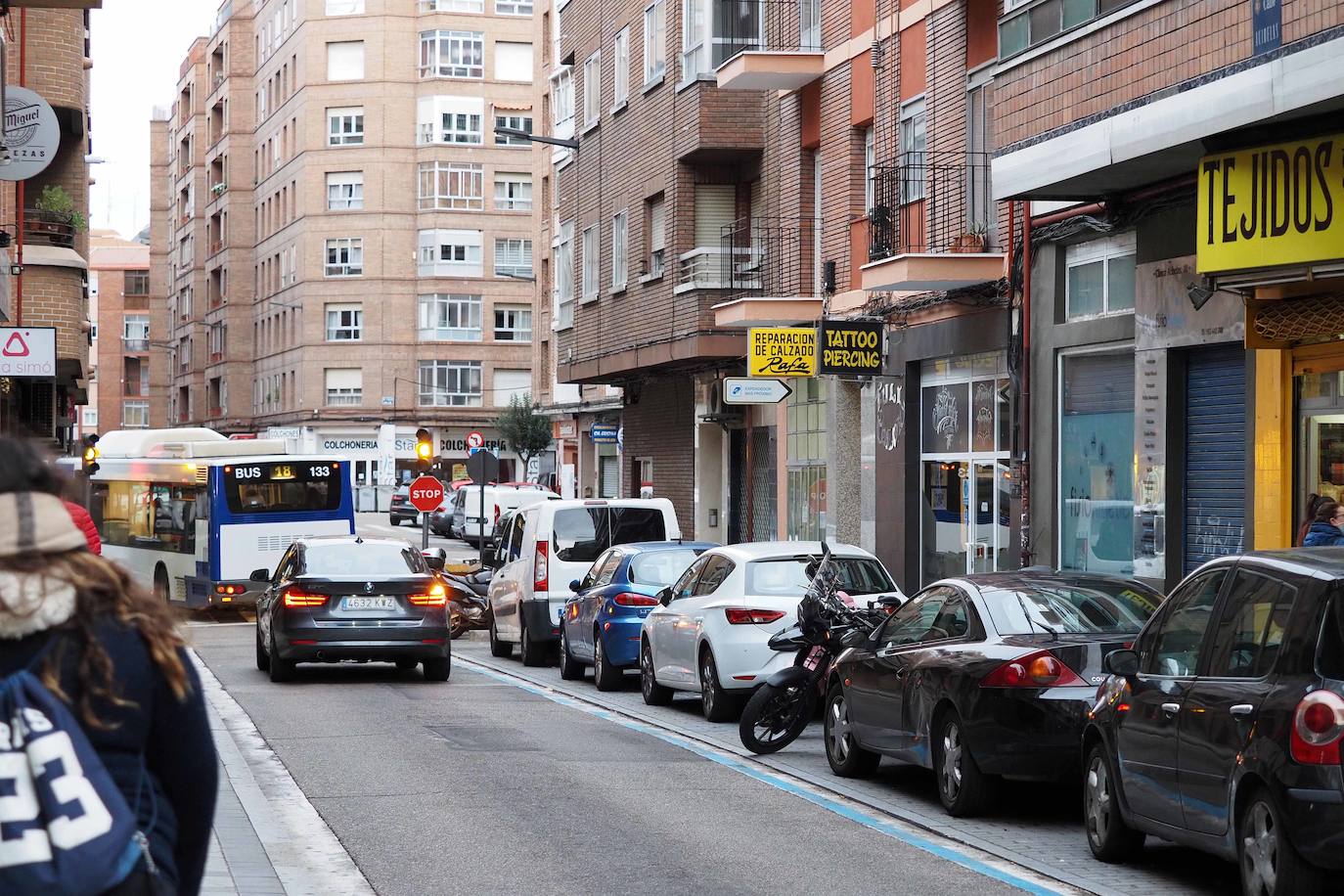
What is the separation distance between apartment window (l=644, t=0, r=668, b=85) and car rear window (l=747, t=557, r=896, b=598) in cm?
1729

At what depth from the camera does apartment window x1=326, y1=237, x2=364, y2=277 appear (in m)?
87.2

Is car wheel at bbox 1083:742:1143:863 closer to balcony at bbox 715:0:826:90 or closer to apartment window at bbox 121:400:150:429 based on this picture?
balcony at bbox 715:0:826:90

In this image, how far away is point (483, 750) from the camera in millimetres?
14336

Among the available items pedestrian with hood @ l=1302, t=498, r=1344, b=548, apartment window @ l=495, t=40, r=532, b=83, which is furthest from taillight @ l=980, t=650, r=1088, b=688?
apartment window @ l=495, t=40, r=532, b=83

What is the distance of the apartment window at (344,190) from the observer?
285 ft

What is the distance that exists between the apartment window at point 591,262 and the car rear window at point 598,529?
1442 cm

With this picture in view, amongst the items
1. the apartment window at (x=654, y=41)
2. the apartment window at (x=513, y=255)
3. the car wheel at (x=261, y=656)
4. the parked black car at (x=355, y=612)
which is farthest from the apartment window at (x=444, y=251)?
the parked black car at (x=355, y=612)

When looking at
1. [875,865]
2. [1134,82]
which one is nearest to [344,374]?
[1134,82]

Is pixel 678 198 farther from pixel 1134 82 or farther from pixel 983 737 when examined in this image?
pixel 983 737

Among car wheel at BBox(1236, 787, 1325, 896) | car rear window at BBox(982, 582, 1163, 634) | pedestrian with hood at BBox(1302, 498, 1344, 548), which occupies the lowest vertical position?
car wheel at BBox(1236, 787, 1325, 896)

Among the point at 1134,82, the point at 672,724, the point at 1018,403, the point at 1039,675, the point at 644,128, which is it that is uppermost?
the point at 644,128

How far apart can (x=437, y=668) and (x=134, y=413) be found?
124880mm

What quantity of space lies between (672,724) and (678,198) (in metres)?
16.6

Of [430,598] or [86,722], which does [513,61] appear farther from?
[86,722]
